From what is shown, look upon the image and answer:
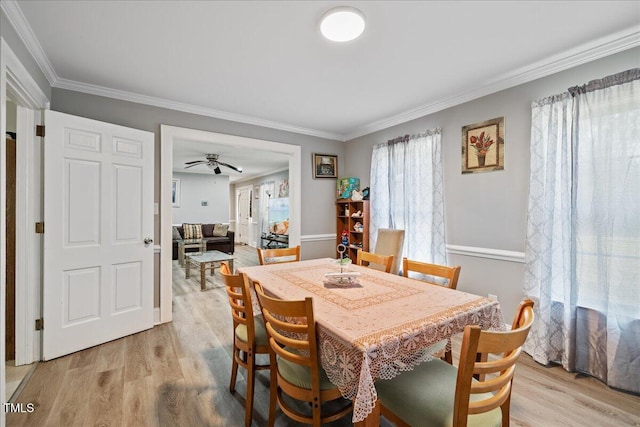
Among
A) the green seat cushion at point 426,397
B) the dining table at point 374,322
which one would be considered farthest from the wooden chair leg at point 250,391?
the green seat cushion at point 426,397

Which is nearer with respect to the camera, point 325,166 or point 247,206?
point 325,166

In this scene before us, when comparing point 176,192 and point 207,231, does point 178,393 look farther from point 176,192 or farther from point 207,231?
point 176,192

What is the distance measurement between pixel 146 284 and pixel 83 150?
1370 millimetres

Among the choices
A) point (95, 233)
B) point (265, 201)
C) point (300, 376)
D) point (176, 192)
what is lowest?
point (300, 376)

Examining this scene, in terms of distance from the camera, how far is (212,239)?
7.16 meters

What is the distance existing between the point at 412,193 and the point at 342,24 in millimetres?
2138

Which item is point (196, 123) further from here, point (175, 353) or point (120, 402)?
point (120, 402)

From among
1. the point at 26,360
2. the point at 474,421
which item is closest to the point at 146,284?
the point at 26,360

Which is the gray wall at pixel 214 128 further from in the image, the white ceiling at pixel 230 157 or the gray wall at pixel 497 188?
the gray wall at pixel 497 188

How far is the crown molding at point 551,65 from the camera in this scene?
1.95 m

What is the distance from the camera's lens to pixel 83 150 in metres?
2.49

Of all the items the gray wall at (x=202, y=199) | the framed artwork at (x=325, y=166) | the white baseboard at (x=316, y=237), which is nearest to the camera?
the white baseboard at (x=316, y=237)

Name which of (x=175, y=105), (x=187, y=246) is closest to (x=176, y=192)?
(x=187, y=246)

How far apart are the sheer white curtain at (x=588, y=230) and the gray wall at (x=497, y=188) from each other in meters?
0.13
